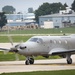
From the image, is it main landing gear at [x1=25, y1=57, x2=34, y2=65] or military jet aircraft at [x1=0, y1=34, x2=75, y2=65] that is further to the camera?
main landing gear at [x1=25, y1=57, x2=34, y2=65]

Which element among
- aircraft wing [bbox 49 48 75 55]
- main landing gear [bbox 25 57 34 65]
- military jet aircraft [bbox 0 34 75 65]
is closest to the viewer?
military jet aircraft [bbox 0 34 75 65]

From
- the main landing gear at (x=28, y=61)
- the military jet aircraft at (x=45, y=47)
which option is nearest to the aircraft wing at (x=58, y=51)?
the military jet aircraft at (x=45, y=47)

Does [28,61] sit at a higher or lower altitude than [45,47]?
lower

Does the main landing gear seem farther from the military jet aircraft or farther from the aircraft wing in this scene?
the aircraft wing

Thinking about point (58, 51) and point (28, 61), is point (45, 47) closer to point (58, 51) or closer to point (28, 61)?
point (58, 51)

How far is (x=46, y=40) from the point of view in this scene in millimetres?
44750

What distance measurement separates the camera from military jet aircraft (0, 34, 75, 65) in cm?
4328

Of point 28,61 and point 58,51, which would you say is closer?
point 28,61

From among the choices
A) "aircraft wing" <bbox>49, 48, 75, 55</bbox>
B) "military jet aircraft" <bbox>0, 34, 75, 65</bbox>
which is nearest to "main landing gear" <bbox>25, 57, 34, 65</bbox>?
"military jet aircraft" <bbox>0, 34, 75, 65</bbox>

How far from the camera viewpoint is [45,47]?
1762 inches

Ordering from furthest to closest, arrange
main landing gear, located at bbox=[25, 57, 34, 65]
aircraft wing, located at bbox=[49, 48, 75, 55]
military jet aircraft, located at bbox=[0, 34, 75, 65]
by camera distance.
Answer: aircraft wing, located at bbox=[49, 48, 75, 55] → main landing gear, located at bbox=[25, 57, 34, 65] → military jet aircraft, located at bbox=[0, 34, 75, 65]

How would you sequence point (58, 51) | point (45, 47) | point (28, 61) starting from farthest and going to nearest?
point (58, 51) → point (45, 47) → point (28, 61)

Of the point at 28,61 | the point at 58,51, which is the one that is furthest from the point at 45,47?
the point at 28,61

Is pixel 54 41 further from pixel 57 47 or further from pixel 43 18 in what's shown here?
pixel 43 18
